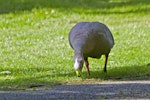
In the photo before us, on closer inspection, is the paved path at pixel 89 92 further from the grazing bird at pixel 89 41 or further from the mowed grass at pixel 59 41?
the mowed grass at pixel 59 41

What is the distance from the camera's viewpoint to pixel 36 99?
9148mm

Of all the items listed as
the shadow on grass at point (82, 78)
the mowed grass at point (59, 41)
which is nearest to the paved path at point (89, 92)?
the shadow on grass at point (82, 78)

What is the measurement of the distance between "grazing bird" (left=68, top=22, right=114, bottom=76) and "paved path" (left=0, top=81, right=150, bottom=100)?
54 cm

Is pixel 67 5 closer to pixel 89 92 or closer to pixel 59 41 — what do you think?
pixel 59 41

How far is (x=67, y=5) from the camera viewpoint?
1123 inches

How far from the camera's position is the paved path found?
9.23 metres

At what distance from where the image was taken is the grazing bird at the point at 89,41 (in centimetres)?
1080

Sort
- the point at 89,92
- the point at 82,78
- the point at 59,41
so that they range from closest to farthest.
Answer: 1. the point at 89,92
2. the point at 82,78
3. the point at 59,41

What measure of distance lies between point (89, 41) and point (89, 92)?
145cm

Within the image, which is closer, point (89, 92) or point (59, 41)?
point (89, 92)

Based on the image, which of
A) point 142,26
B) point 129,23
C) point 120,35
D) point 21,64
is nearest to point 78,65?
point 21,64

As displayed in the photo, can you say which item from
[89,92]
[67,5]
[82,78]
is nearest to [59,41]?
[82,78]

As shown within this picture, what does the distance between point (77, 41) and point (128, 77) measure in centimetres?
134

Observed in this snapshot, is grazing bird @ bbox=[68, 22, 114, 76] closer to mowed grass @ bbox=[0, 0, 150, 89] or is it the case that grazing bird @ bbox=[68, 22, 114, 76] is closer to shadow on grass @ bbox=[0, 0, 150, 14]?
mowed grass @ bbox=[0, 0, 150, 89]
